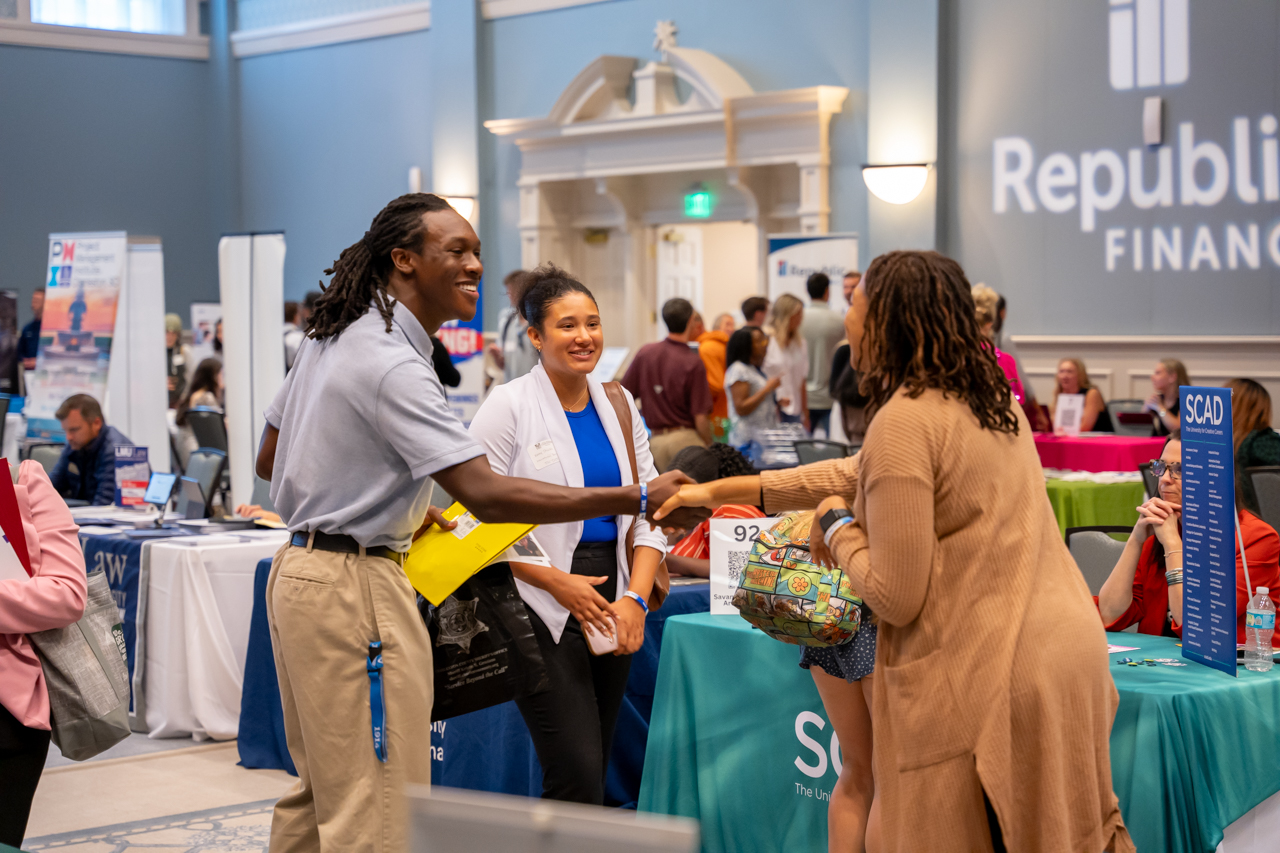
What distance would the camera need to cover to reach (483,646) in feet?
8.46

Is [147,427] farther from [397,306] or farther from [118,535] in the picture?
[397,306]

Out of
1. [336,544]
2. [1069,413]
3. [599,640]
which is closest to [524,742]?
[599,640]

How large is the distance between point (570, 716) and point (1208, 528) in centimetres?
138

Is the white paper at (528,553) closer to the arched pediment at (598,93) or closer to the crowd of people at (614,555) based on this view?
the crowd of people at (614,555)

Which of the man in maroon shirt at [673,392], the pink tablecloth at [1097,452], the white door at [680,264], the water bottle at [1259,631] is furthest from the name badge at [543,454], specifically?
the white door at [680,264]

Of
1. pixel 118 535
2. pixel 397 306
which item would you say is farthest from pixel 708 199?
pixel 397 306

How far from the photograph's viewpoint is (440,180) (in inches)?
531

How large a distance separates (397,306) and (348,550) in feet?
1.39

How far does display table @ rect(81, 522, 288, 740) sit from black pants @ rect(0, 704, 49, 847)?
2.29 meters

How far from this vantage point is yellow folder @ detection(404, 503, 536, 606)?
241 centimetres

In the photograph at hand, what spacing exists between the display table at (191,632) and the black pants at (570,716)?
251 centimetres

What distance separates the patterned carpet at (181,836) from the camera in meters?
3.76

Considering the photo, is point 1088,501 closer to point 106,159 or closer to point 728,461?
point 728,461

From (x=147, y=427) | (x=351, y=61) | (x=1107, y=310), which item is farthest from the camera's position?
(x=351, y=61)
